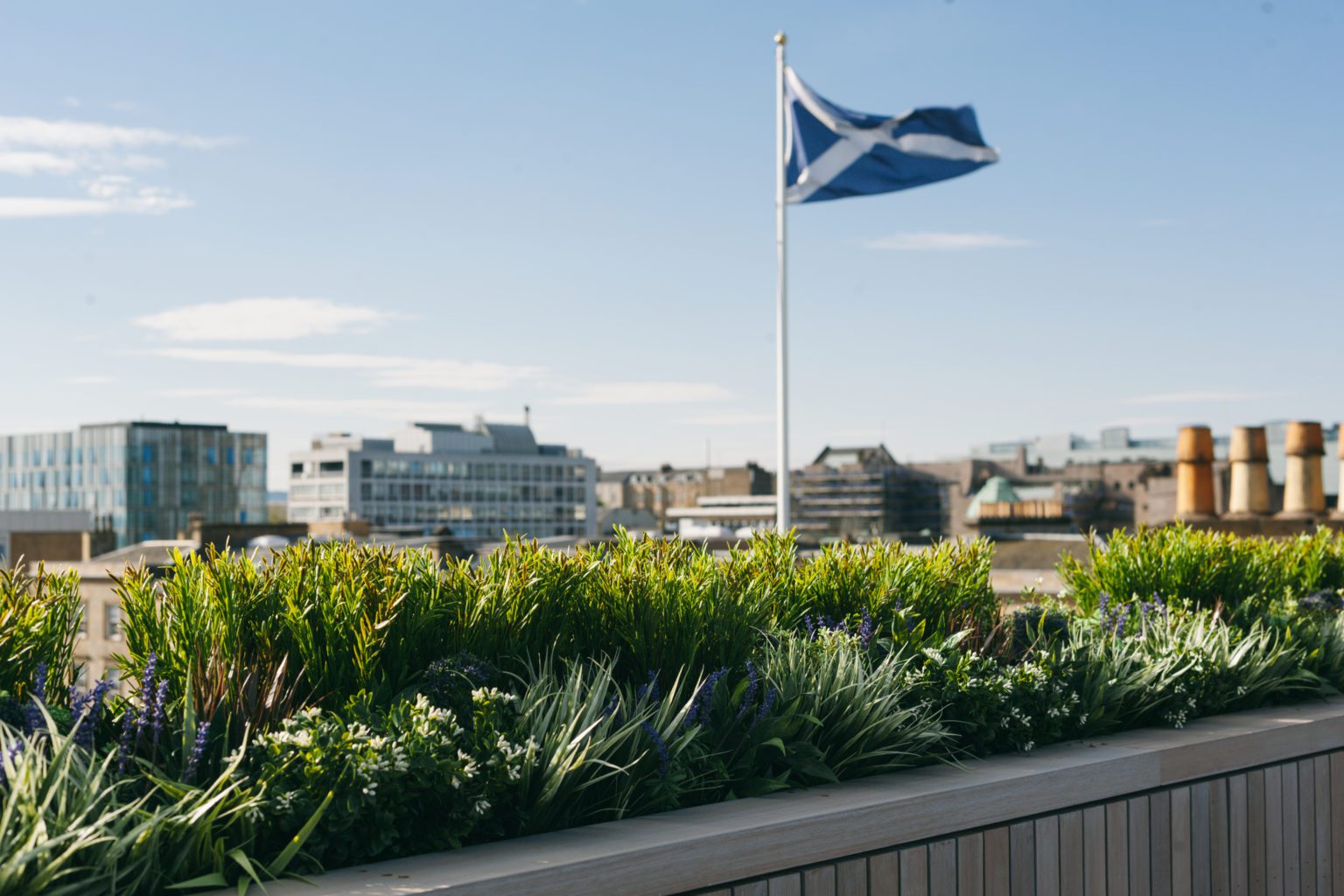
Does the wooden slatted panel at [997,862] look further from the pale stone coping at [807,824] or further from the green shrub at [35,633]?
the green shrub at [35,633]

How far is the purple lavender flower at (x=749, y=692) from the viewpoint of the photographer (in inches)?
167

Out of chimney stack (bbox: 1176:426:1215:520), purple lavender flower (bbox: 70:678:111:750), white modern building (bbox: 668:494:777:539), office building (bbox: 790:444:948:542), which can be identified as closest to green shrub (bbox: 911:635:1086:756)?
purple lavender flower (bbox: 70:678:111:750)

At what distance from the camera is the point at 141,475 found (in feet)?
477

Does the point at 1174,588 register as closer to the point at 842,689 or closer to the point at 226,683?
the point at 842,689

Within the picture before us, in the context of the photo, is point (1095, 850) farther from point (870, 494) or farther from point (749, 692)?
point (870, 494)

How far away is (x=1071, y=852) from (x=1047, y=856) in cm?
13

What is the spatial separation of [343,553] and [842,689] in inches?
68.8

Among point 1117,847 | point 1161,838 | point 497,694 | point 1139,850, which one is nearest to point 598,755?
point 497,694

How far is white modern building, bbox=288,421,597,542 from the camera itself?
162 m

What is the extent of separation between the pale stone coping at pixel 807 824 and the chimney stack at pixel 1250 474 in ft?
43.0

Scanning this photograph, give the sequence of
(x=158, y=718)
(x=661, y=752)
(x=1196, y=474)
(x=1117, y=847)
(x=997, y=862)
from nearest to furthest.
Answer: (x=158, y=718), (x=661, y=752), (x=997, y=862), (x=1117, y=847), (x=1196, y=474)

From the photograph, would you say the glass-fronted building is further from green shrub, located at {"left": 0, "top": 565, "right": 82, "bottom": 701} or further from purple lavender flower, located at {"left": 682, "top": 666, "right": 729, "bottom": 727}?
purple lavender flower, located at {"left": 682, "top": 666, "right": 729, "bottom": 727}

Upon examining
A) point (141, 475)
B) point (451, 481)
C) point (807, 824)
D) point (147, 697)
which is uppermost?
point (141, 475)

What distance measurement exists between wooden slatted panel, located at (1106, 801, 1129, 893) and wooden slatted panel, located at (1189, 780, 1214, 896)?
1.35 ft
